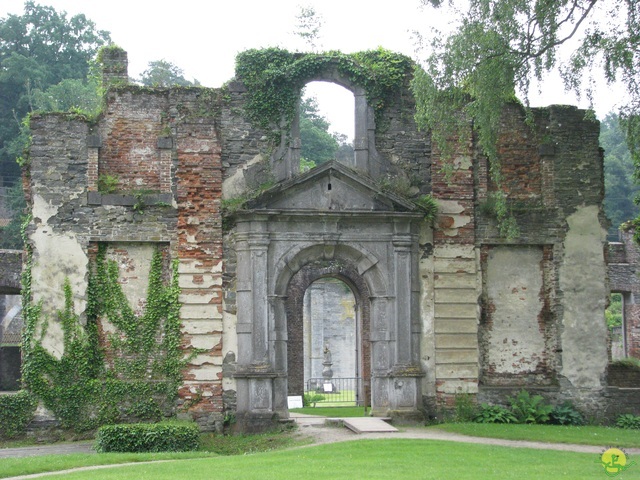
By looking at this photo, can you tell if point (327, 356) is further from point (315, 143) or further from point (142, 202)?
point (142, 202)

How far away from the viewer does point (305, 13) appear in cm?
2428

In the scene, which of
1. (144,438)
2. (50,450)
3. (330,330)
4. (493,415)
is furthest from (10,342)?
(493,415)

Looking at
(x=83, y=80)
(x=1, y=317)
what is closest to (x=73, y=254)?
(x=1, y=317)

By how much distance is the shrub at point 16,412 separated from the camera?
680 inches

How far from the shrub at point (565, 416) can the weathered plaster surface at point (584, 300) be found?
580 millimetres

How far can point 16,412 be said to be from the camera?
683 inches

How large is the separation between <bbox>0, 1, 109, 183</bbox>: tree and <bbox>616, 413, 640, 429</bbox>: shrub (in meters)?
31.6

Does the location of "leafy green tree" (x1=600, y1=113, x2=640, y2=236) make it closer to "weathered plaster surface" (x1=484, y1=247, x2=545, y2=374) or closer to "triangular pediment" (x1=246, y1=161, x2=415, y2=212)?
"weathered plaster surface" (x1=484, y1=247, x2=545, y2=374)

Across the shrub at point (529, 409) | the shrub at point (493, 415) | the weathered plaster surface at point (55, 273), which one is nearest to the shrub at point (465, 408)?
the shrub at point (493, 415)

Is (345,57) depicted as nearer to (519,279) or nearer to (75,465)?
(519,279)

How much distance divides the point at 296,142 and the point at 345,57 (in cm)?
187

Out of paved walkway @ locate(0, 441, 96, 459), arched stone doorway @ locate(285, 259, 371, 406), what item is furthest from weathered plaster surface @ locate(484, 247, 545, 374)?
paved walkway @ locate(0, 441, 96, 459)

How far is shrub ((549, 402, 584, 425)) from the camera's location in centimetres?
1831

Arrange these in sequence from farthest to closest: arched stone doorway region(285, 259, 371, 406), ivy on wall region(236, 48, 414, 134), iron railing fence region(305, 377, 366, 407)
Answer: iron railing fence region(305, 377, 366, 407) < arched stone doorway region(285, 259, 371, 406) < ivy on wall region(236, 48, 414, 134)
